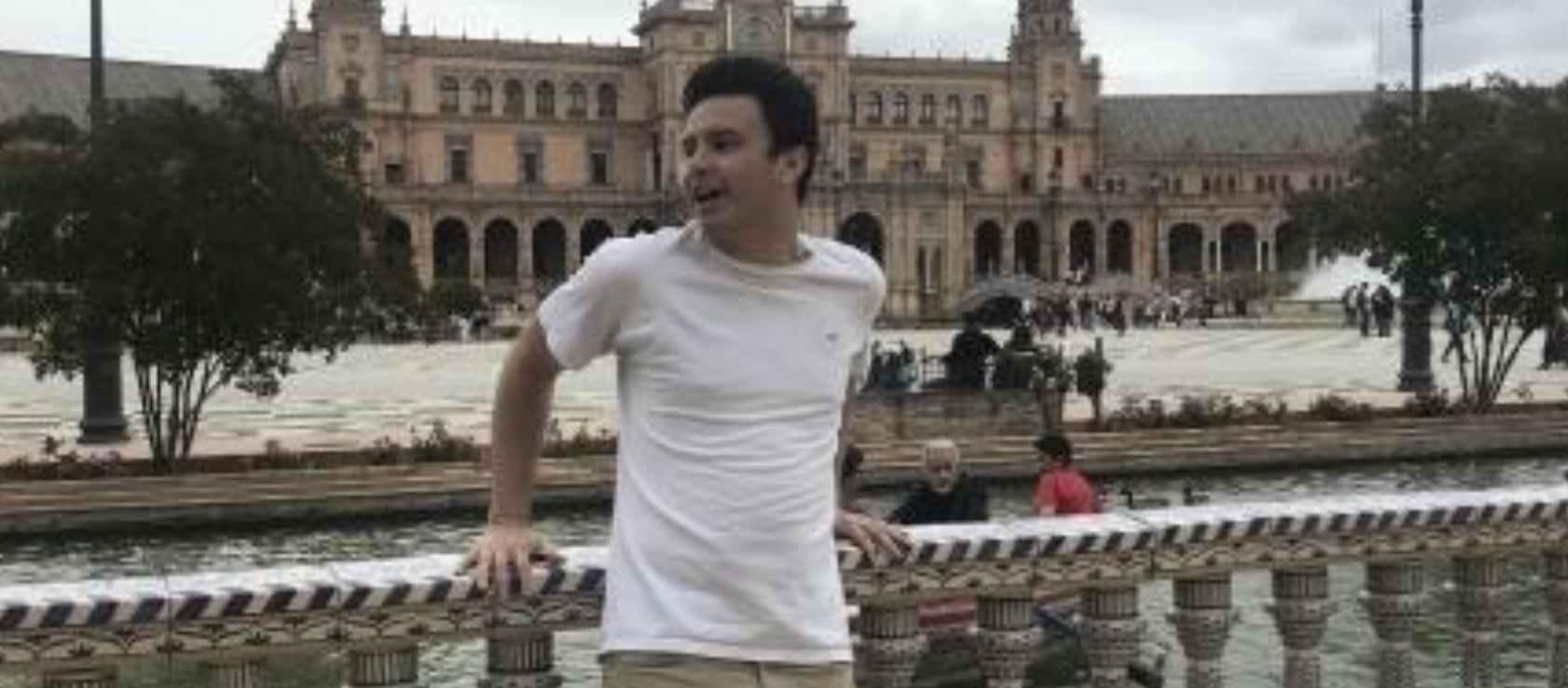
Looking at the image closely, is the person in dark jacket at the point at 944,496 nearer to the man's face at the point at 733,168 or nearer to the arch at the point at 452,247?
the man's face at the point at 733,168

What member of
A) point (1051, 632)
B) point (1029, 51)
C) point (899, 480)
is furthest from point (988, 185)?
point (1051, 632)

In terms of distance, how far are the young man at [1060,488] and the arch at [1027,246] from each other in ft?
358

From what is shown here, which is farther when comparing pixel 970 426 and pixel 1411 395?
pixel 1411 395

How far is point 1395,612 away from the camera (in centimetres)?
599

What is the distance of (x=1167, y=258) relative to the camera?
12462 cm

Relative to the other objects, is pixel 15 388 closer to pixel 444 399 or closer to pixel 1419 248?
pixel 444 399

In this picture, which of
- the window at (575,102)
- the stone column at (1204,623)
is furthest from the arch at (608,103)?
the stone column at (1204,623)

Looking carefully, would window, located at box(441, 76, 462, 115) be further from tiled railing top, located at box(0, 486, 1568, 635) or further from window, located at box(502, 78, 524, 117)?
tiled railing top, located at box(0, 486, 1568, 635)

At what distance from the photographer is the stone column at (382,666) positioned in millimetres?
4617

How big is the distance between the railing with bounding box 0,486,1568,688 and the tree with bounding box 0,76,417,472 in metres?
17.7

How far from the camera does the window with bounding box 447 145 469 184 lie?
11288 cm

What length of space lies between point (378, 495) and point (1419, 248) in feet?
50.5

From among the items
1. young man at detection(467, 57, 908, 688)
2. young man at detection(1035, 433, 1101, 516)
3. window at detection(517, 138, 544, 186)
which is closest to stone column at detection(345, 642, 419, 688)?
young man at detection(467, 57, 908, 688)

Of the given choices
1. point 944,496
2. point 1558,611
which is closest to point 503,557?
point 1558,611
